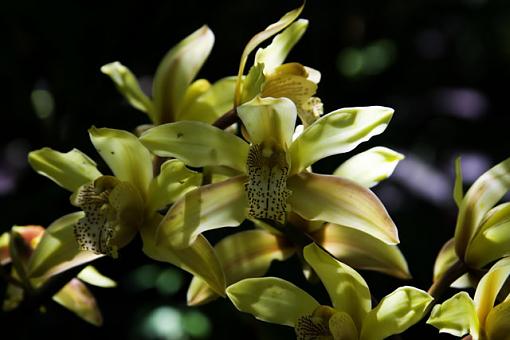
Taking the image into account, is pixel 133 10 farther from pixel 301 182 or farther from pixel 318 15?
pixel 301 182

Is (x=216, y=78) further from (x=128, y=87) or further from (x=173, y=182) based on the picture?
(x=173, y=182)

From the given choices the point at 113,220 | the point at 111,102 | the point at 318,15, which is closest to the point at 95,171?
the point at 113,220

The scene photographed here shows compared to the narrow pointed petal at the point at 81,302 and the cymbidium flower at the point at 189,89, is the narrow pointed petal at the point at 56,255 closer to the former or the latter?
the narrow pointed petal at the point at 81,302

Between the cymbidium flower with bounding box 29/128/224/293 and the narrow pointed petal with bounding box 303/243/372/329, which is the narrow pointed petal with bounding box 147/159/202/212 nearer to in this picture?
the cymbidium flower with bounding box 29/128/224/293

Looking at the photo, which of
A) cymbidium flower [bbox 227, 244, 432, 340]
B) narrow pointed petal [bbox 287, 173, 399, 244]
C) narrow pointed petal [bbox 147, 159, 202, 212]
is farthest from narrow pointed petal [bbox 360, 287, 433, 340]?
narrow pointed petal [bbox 147, 159, 202, 212]

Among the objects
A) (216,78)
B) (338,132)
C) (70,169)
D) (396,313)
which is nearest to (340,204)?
(338,132)

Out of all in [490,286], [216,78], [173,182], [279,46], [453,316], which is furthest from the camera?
[216,78]

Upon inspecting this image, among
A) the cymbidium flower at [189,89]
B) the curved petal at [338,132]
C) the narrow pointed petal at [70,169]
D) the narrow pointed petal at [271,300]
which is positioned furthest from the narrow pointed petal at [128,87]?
the narrow pointed petal at [271,300]
